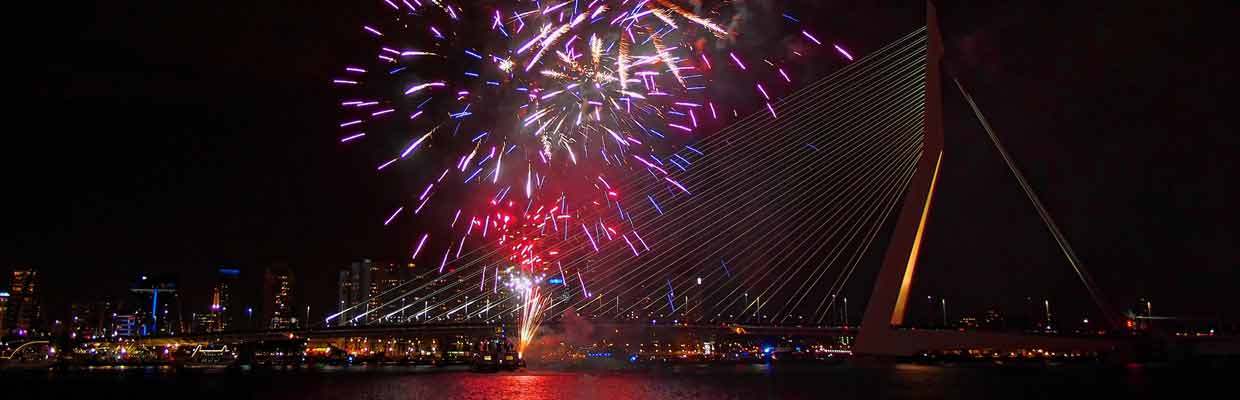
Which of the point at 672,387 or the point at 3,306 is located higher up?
the point at 3,306

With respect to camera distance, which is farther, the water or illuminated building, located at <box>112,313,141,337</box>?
illuminated building, located at <box>112,313,141,337</box>

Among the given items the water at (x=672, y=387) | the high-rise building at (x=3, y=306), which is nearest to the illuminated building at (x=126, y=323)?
the high-rise building at (x=3, y=306)

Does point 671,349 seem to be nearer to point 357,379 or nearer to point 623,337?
point 623,337

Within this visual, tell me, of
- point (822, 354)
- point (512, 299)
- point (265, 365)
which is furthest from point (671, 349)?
point (265, 365)

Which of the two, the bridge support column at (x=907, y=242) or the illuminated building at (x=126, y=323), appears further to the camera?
the illuminated building at (x=126, y=323)

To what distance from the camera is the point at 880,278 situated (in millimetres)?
43469

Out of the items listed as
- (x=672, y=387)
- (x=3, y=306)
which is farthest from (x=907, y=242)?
(x=3, y=306)

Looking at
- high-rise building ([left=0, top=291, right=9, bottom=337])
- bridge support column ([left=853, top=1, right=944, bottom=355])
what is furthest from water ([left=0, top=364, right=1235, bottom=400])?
high-rise building ([left=0, top=291, right=9, bottom=337])

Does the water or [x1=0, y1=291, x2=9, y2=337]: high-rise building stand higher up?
[x1=0, y1=291, x2=9, y2=337]: high-rise building

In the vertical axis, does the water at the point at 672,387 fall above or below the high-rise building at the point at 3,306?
below

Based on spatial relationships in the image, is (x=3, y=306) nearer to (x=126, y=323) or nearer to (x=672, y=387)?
(x=126, y=323)

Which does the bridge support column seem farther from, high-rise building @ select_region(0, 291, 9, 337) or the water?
high-rise building @ select_region(0, 291, 9, 337)

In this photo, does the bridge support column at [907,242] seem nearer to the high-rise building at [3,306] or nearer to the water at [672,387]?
the water at [672,387]

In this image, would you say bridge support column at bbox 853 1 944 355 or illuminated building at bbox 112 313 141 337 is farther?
illuminated building at bbox 112 313 141 337
